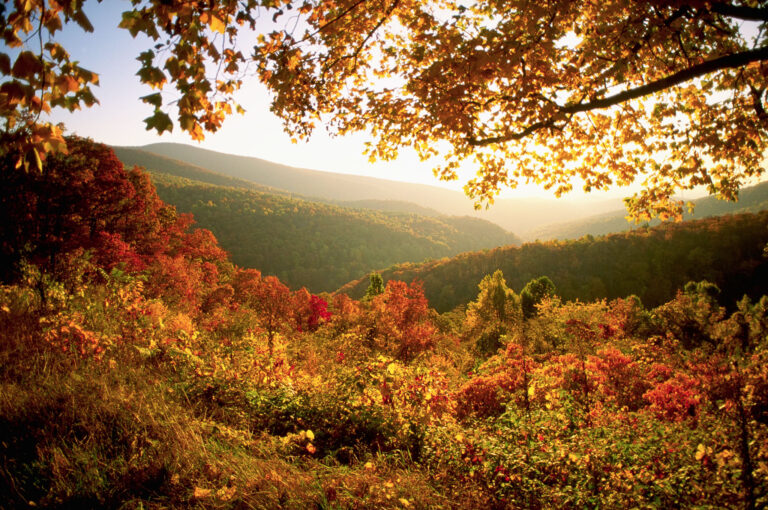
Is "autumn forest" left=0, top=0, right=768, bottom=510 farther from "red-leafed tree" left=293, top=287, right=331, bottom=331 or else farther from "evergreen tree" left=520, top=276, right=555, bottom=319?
"evergreen tree" left=520, top=276, right=555, bottom=319

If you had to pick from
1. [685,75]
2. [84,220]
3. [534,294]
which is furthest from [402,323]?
[534,294]

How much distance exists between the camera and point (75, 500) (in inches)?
90.0

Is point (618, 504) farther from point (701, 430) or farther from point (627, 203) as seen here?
point (627, 203)

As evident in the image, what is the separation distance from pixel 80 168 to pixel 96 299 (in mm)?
8511

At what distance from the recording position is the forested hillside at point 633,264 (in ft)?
175

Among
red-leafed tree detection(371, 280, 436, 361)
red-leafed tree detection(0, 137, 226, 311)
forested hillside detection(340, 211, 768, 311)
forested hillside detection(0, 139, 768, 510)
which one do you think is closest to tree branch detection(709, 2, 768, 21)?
forested hillside detection(0, 139, 768, 510)

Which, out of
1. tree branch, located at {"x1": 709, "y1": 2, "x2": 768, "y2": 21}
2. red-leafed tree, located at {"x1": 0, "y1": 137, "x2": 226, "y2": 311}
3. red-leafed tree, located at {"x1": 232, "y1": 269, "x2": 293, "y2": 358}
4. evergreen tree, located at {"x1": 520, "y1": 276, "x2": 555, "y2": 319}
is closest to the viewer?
tree branch, located at {"x1": 709, "y1": 2, "x2": 768, "y2": 21}

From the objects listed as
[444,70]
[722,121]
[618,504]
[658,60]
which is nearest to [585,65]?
[658,60]

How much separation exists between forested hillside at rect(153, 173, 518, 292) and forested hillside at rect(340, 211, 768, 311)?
31407 mm

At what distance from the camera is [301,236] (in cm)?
10019

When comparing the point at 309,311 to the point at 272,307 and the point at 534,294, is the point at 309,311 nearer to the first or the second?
the point at 272,307

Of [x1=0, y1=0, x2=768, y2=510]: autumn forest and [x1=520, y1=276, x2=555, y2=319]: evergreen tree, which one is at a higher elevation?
[x1=0, y1=0, x2=768, y2=510]: autumn forest

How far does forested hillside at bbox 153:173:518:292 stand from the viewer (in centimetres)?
9019

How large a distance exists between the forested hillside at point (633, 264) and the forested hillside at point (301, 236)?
31407 millimetres
